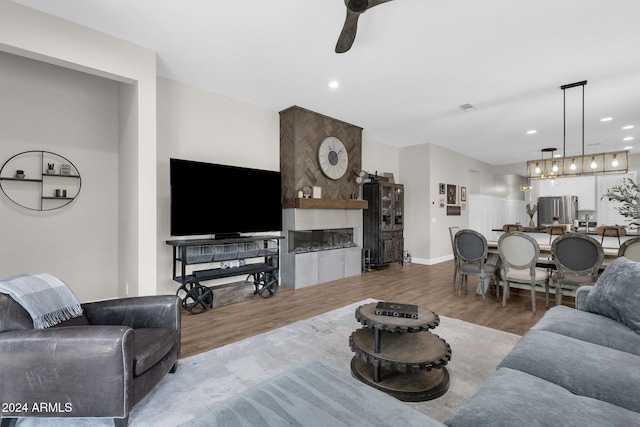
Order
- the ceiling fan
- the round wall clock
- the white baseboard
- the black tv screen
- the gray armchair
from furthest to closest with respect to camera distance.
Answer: the white baseboard
the round wall clock
the black tv screen
the ceiling fan
the gray armchair

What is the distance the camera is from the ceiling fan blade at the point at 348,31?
7.04 ft

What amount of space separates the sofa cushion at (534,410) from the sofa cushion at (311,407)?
0.19 m

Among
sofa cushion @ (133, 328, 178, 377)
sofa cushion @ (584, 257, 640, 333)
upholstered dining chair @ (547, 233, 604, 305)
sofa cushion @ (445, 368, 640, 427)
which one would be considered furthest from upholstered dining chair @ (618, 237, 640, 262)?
sofa cushion @ (133, 328, 178, 377)

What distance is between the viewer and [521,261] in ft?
12.3

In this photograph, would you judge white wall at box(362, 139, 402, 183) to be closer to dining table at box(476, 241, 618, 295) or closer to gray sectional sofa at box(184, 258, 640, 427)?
dining table at box(476, 241, 618, 295)

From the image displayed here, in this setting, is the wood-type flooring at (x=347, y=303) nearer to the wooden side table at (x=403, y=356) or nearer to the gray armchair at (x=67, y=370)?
the gray armchair at (x=67, y=370)

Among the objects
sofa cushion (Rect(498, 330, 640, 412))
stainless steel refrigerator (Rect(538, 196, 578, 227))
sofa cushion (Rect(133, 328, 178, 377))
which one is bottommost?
sofa cushion (Rect(133, 328, 178, 377))

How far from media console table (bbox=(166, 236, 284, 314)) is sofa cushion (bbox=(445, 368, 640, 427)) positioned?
3.18m

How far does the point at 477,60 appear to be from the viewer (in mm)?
3258

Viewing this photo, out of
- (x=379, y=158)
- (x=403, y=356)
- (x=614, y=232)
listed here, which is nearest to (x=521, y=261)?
(x=614, y=232)

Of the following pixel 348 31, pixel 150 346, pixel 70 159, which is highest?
pixel 348 31

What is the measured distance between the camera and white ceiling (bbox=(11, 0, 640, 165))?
2.47 meters

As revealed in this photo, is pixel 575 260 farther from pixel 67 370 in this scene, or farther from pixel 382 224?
pixel 67 370

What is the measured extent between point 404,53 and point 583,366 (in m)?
3.00
